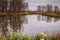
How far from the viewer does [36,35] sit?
18.9ft

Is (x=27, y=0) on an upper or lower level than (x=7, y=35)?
upper

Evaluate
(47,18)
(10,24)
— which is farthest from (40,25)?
(10,24)

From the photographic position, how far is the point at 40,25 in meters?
5.77

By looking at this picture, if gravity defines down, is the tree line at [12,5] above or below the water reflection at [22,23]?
above

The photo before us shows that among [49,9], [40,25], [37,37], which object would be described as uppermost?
[49,9]

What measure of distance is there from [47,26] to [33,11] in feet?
0.72

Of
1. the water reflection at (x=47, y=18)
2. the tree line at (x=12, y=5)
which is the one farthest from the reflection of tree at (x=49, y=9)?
the tree line at (x=12, y=5)

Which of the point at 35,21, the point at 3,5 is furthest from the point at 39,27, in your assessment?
the point at 3,5

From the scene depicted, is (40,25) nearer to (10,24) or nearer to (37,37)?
(37,37)

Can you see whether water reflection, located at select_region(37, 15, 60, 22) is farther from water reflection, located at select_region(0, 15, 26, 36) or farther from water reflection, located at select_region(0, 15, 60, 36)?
water reflection, located at select_region(0, 15, 26, 36)

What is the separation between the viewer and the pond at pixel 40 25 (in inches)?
227

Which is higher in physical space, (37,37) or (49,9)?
(49,9)

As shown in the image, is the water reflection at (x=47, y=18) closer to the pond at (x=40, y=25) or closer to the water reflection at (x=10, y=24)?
the pond at (x=40, y=25)

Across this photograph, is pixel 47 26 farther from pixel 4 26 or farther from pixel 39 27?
pixel 4 26
